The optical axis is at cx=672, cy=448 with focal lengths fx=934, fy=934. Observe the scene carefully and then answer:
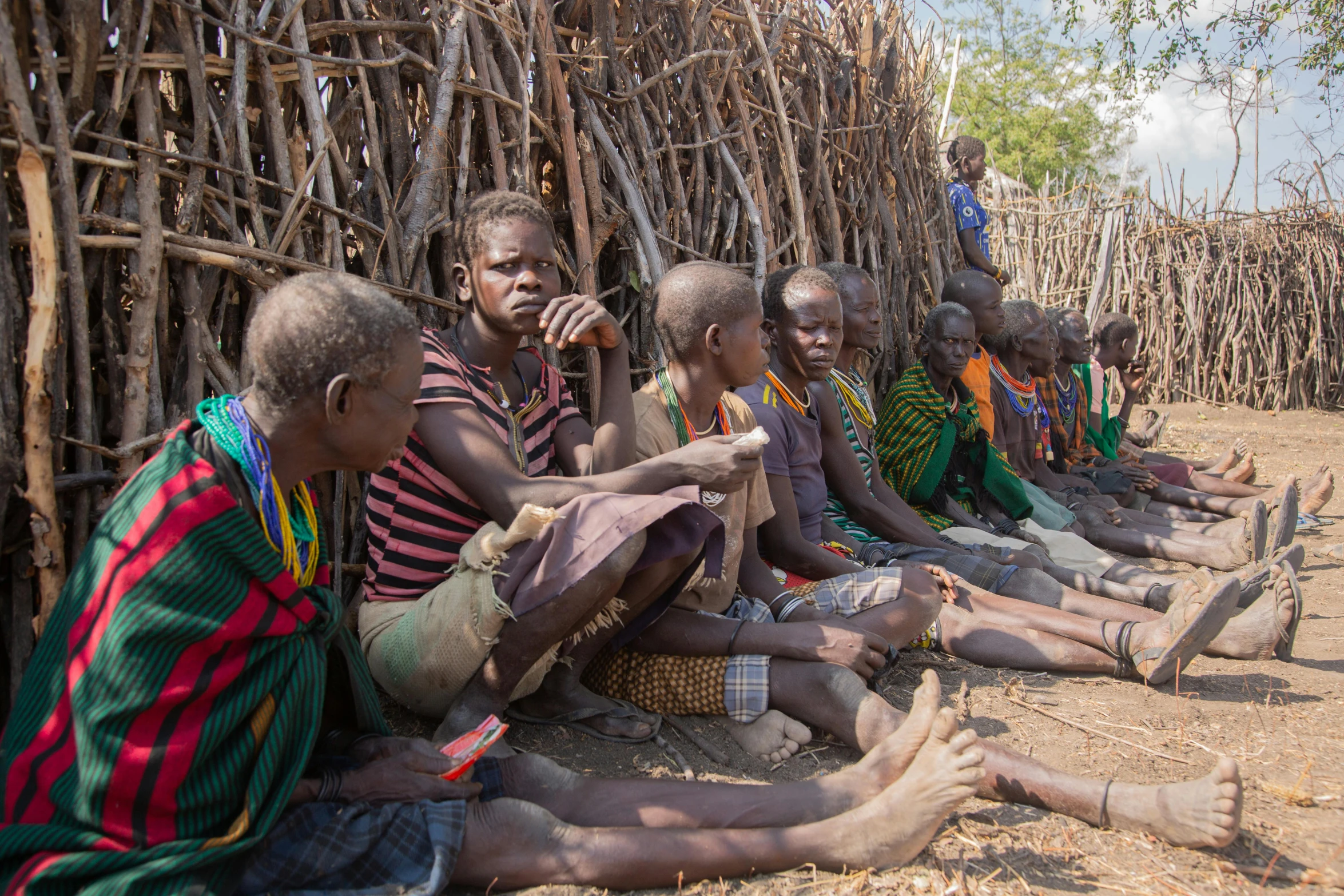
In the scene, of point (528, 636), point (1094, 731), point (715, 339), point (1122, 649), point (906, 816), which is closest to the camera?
point (906, 816)

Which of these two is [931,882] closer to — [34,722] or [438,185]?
[34,722]

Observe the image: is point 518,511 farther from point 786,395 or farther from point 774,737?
point 786,395

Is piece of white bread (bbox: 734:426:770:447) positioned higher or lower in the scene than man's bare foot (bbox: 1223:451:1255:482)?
higher

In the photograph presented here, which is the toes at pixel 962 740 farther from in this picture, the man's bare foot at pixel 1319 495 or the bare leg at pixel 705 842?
the man's bare foot at pixel 1319 495

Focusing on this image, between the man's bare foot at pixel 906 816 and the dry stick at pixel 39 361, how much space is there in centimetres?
201

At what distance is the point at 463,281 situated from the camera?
2.99 metres

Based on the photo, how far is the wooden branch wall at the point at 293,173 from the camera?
2.38 m

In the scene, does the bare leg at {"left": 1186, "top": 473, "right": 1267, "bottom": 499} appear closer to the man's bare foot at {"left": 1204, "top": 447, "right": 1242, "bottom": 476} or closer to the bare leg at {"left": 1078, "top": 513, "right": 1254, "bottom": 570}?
the man's bare foot at {"left": 1204, "top": 447, "right": 1242, "bottom": 476}

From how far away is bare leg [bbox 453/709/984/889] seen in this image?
1913 mm

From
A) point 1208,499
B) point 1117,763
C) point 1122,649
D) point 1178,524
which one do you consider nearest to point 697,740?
point 1117,763

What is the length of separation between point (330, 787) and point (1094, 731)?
2.30 m

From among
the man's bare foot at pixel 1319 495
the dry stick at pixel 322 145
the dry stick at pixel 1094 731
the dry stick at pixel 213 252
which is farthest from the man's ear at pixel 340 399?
the man's bare foot at pixel 1319 495

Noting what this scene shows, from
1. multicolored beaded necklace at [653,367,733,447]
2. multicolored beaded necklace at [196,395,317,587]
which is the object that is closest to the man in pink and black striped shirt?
multicolored beaded necklace at [653,367,733,447]

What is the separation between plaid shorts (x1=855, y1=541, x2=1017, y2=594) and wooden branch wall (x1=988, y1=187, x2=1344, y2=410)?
8.53 m
